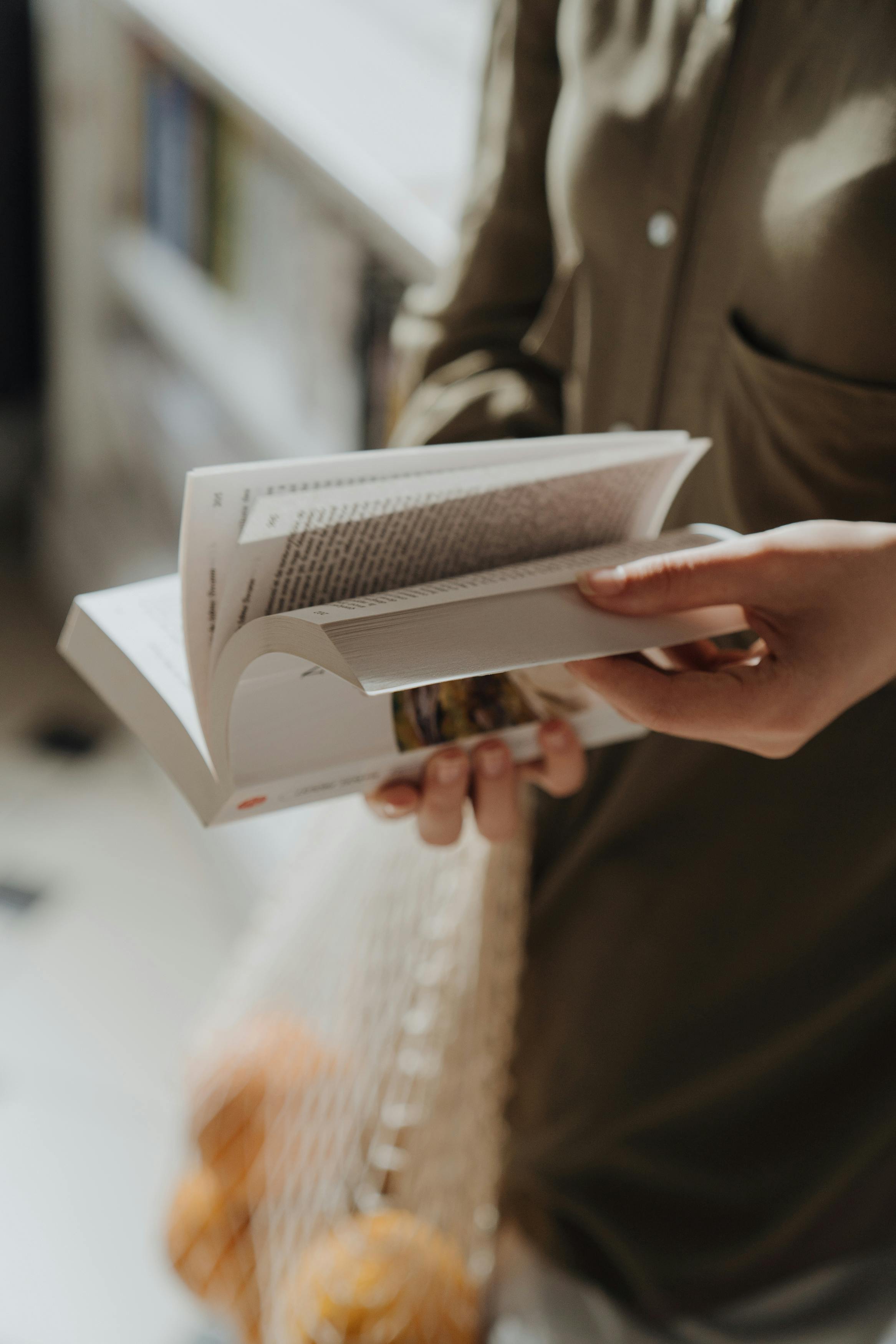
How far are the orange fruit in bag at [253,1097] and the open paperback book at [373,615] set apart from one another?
1.39 feet

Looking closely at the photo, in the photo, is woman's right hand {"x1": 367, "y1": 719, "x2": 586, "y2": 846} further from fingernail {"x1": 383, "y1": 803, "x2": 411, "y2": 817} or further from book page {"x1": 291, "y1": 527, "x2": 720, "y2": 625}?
book page {"x1": 291, "y1": 527, "x2": 720, "y2": 625}

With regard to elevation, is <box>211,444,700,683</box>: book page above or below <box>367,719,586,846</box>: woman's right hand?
above

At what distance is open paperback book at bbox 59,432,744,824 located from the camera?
0.45 meters

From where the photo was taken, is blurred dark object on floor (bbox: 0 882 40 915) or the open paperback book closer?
the open paperback book

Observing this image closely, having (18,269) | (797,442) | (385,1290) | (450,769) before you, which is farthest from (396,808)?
(18,269)

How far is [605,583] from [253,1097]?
635 mm

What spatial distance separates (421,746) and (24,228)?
1.98m

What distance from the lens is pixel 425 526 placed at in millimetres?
507

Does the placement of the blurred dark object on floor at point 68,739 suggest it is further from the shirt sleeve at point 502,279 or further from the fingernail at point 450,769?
the fingernail at point 450,769

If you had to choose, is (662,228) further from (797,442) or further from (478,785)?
(478,785)

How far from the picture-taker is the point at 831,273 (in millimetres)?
540

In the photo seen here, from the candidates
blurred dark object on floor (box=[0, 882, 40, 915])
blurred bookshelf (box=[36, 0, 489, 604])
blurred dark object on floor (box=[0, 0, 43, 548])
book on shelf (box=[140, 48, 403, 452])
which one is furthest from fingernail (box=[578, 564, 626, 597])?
blurred dark object on floor (box=[0, 0, 43, 548])

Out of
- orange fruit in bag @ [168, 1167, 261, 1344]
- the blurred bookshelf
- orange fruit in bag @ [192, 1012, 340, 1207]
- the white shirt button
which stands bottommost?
orange fruit in bag @ [168, 1167, 261, 1344]

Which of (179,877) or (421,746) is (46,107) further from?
(421,746)
